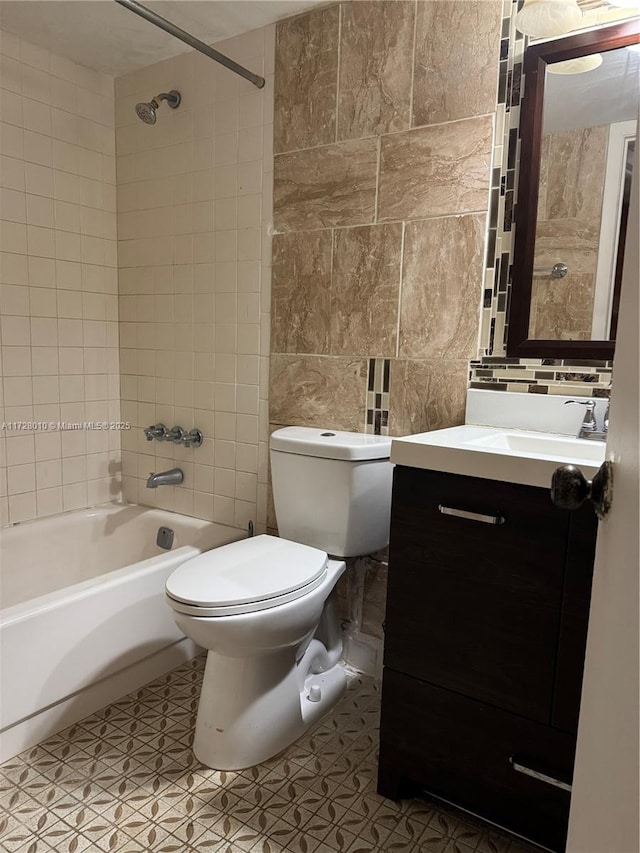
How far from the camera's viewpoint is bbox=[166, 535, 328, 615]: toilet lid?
1369mm

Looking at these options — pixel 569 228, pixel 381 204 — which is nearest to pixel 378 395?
pixel 381 204

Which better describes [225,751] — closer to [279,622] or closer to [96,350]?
[279,622]

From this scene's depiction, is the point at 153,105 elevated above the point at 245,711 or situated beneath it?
elevated above

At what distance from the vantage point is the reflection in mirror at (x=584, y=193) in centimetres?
142

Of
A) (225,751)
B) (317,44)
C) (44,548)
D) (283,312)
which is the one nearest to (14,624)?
(225,751)

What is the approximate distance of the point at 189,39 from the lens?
174cm

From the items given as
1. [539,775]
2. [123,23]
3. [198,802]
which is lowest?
[198,802]

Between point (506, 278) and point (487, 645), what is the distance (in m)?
0.97

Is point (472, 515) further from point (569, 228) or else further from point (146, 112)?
point (146, 112)

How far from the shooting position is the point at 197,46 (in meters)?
1.78

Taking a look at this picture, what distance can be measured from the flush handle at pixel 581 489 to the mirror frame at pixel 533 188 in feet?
→ 3.16

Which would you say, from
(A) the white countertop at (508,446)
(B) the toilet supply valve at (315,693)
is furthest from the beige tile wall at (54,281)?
(A) the white countertop at (508,446)

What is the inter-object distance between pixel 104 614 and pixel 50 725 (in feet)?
1.02

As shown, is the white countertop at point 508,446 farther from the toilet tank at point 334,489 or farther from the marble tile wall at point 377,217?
the toilet tank at point 334,489
